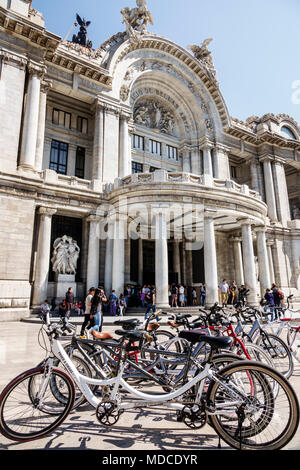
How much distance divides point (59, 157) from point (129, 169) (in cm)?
571

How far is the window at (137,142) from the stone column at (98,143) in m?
4.21

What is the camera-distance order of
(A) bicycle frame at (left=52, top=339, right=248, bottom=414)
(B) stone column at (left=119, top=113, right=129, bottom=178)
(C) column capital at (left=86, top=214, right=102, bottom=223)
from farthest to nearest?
(B) stone column at (left=119, top=113, right=129, bottom=178) → (C) column capital at (left=86, top=214, right=102, bottom=223) → (A) bicycle frame at (left=52, top=339, right=248, bottom=414)

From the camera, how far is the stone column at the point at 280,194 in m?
29.5

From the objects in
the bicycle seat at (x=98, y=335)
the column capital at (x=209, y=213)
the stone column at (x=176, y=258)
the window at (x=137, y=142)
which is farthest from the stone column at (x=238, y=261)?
the bicycle seat at (x=98, y=335)

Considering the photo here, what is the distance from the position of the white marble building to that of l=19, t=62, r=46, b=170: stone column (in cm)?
8

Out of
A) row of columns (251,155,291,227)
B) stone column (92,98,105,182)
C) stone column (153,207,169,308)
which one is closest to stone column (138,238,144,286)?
stone column (92,98,105,182)

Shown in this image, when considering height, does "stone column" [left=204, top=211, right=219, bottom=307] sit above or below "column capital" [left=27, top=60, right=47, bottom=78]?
below

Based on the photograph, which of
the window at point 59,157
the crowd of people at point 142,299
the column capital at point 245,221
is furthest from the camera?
the window at point 59,157

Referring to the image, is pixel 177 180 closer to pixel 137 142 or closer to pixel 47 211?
pixel 47 211

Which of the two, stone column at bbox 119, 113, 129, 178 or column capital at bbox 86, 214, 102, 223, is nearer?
column capital at bbox 86, 214, 102, 223

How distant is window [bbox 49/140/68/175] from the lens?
21578mm

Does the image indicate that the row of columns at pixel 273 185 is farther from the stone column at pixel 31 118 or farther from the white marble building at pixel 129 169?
the stone column at pixel 31 118

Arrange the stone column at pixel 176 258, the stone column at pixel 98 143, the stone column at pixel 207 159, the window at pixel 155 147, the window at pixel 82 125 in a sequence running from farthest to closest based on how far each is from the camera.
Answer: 1. the stone column at pixel 207 159
2. the window at pixel 155 147
3. the stone column at pixel 176 258
4. the window at pixel 82 125
5. the stone column at pixel 98 143
